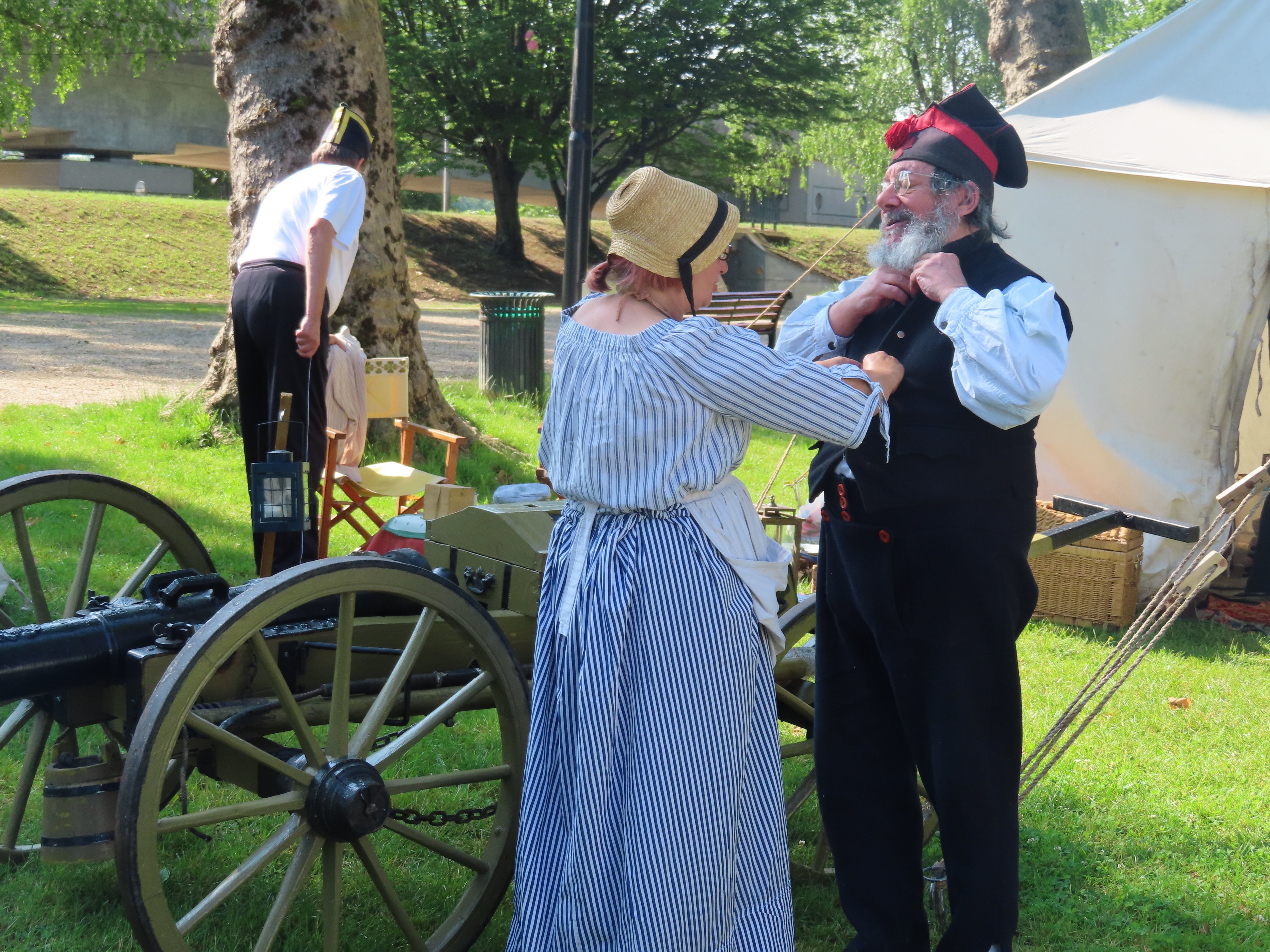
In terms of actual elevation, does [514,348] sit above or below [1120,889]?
above

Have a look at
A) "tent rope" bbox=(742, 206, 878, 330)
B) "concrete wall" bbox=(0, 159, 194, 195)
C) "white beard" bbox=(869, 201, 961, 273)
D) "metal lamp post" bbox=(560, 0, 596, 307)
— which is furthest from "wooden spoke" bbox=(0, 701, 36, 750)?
"concrete wall" bbox=(0, 159, 194, 195)

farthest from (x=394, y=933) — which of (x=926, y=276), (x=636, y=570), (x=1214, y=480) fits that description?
(x=1214, y=480)

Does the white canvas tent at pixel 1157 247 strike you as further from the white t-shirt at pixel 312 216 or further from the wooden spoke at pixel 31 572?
the wooden spoke at pixel 31 572

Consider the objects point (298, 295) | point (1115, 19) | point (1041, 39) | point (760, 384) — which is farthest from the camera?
point (1115, 19)

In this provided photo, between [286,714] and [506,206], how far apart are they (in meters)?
25.3

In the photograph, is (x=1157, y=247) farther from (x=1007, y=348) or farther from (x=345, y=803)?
(x=345, y=803)

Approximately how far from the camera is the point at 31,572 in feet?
10.4

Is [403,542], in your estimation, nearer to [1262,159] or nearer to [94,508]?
[94,508]

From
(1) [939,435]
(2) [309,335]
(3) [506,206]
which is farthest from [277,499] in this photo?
(3) [506,206]

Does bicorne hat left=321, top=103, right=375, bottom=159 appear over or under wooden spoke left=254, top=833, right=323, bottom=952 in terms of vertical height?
over

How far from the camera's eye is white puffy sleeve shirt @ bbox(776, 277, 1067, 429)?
2.24 metres

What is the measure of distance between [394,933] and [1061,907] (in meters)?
1.78

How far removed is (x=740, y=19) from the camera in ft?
82.0

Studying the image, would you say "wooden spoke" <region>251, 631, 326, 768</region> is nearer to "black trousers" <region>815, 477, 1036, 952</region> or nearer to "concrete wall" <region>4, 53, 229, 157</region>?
"black trousers" <region>815, 477, 1036, 952</region>
